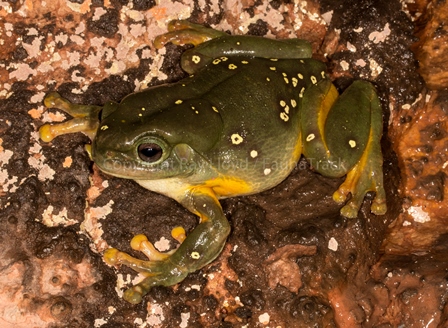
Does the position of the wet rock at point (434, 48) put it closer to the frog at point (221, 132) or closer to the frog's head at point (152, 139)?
the frog at point (221, 132)

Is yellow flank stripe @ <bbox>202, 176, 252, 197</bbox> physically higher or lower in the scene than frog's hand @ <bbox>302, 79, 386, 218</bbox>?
lower

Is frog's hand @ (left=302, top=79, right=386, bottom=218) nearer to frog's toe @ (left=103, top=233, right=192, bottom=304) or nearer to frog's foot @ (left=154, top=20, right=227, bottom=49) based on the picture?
frog's foot @ (left=154, top=20, right=227, bottom=49)

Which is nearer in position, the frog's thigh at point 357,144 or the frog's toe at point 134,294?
the frog's toe at point 134,294

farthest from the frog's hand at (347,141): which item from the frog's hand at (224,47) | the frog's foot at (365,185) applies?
the frog's hand at (224,47)

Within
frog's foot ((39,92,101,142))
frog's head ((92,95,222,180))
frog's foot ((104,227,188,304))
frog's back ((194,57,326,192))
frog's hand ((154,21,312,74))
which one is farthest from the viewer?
frog's hand ((154,21,312,74))

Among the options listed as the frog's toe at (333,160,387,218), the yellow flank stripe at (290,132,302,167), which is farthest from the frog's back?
the frog's toe at (333,160,387,218)

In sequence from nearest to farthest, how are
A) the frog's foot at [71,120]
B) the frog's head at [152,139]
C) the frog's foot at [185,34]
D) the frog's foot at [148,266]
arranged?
the frog's head at [152,139], the frog's foot at [148,266], the frog's foot at [71,120], the frog's foot at [185,34]

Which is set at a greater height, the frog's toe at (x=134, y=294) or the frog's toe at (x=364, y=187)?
the frog's toe at (x=364, y=187)
